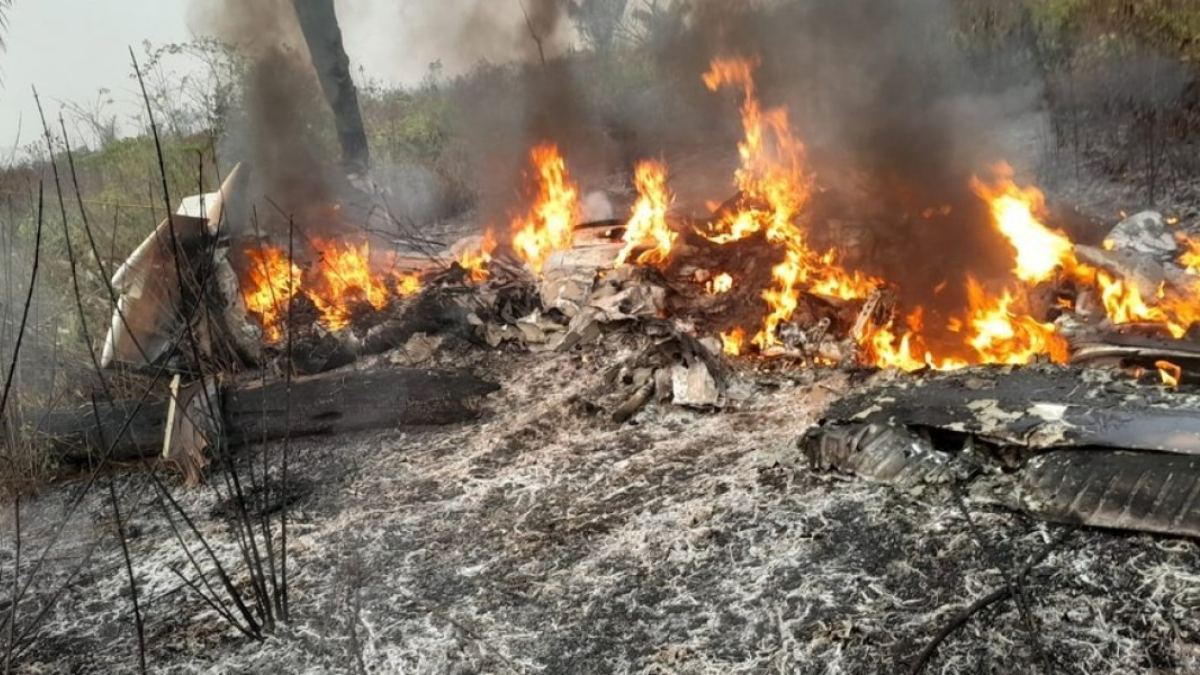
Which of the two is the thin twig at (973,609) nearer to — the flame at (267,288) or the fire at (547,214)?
the fire at (547,214)

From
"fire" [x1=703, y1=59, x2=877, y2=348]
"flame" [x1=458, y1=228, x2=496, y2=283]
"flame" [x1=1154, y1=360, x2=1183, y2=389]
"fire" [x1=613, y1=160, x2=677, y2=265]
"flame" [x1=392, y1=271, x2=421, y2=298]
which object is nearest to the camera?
"flame" [x1=1154, y1=360, x2=1183, y2=389]

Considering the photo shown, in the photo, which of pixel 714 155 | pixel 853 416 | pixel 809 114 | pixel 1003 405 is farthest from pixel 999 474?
pixel 714 155

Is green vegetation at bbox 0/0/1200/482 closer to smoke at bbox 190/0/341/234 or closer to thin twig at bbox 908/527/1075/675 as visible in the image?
smoke at bbox 190/0/341/234

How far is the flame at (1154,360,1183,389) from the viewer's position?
195 inches

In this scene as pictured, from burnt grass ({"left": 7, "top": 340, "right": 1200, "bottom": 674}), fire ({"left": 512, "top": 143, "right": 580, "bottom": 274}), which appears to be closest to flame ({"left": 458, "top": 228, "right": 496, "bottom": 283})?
fire ({"left": 512, "top": 143, "right": 580, "bottom": 274})

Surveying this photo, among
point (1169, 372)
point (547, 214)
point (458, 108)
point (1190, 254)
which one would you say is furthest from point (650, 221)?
point (458, 108)

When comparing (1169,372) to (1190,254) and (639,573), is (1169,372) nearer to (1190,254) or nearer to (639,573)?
(1190,254)

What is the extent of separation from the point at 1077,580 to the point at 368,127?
57.1 ft

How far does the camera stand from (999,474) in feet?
13.8

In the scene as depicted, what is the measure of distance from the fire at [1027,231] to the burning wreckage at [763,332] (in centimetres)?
2

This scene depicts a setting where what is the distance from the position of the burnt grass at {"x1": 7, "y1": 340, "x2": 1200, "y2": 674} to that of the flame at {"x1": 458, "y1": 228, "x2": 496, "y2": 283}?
3.86m

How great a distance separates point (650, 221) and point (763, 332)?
9.05 feet

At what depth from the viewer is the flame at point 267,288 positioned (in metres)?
8.97

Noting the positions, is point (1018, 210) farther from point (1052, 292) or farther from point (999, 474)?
point (999, 474)
